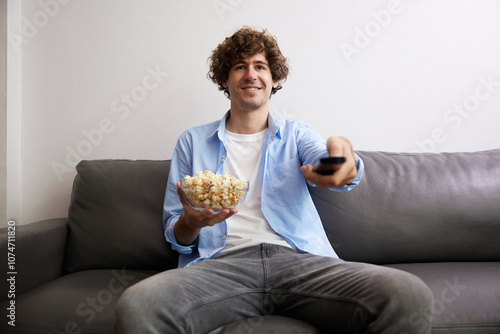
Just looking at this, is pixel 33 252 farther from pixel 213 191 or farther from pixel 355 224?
pixel 355 224

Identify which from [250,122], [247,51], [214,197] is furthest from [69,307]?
[247,51]

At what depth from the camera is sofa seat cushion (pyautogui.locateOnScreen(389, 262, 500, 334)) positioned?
1.26 m

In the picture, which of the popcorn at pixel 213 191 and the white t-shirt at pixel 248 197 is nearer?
the popcorn at pixel 213 191

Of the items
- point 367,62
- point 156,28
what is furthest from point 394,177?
point 156,28

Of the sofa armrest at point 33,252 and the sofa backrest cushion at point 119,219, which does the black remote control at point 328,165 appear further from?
the sofa armrest at point 33,252

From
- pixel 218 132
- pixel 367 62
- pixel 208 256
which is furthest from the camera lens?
pixel 367 62

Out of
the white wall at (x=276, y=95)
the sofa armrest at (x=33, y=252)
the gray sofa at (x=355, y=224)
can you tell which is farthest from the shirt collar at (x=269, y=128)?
the sofa armrest at (x=33, y=252)

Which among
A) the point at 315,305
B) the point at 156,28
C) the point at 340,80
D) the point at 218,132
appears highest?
the point at 156,28

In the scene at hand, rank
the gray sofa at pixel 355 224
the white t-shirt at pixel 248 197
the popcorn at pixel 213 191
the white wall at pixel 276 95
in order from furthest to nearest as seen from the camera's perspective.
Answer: the white wall at pixel 276 95, the gray sofa at pixel 355 224, the white t-shirt at pixel 248 197, the popcorn at pixel 213 191

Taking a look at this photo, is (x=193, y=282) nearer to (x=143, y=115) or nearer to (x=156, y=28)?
(x=143, y=115)

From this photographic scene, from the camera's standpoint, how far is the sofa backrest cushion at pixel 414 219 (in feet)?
5.63

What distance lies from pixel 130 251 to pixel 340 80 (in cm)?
127

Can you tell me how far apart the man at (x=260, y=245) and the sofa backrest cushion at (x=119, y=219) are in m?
0.21

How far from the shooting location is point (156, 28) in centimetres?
212
